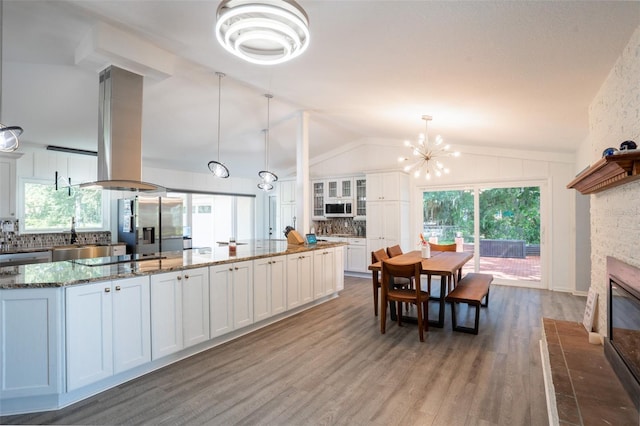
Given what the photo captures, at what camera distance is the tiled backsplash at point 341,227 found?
762 centimetres

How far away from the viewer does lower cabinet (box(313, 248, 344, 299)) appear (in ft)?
15.7

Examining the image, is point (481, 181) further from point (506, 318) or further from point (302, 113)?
point (302, 113)

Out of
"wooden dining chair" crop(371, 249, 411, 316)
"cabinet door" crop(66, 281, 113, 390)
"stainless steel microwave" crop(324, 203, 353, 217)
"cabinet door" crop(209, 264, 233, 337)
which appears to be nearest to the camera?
"cabinet door" crop(66, 281, 113, 390)

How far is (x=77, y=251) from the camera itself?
5.00 meters

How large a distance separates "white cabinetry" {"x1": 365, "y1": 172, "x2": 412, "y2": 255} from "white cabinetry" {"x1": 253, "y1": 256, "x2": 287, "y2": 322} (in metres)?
3.17

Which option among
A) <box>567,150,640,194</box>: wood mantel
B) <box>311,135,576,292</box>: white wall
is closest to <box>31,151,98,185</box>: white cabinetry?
<box>311,135,576,292</box>: white wall

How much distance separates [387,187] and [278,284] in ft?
11.8

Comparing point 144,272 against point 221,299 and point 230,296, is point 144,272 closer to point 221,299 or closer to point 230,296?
point 221,299

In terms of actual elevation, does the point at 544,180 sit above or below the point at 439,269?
above

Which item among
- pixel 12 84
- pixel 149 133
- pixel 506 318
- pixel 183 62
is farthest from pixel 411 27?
pixel 149 133

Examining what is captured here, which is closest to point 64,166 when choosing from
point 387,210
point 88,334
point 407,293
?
point 88,334

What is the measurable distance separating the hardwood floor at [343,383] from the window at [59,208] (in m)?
3.94

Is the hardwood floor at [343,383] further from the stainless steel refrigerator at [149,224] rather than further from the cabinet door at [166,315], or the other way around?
the stainless steel refrigerator at [149,224]

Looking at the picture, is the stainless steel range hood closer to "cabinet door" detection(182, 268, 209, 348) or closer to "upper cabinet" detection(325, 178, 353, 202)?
"cabinet door" detection(182, 268, 209, 348)
